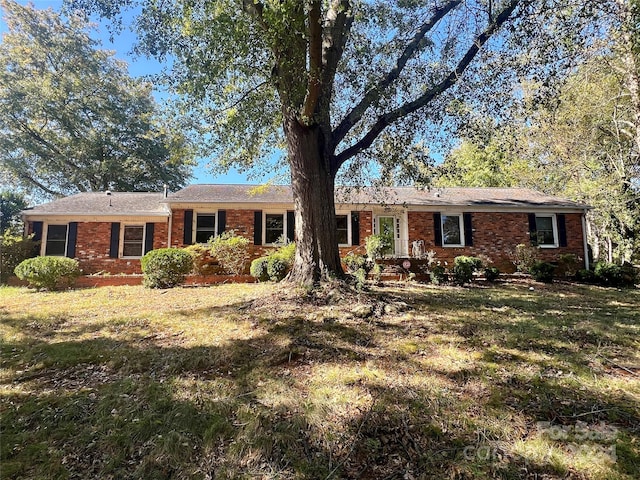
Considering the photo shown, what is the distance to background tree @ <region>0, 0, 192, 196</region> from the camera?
19469 mm

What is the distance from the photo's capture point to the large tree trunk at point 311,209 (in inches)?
249

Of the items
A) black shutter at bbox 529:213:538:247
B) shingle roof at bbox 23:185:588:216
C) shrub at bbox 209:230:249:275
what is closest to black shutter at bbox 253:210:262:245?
shingle roof at bbox 23:185:588:216

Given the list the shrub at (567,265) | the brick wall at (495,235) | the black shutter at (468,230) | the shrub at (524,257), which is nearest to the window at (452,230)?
the black shutter at (468,230)

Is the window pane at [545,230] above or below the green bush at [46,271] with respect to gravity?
above

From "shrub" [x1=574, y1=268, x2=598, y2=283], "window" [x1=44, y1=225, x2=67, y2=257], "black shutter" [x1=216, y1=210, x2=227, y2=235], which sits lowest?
"shrub" [x1=574, y1=268, x2=598, y2=283]

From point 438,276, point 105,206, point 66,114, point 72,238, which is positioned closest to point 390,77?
point 438,276

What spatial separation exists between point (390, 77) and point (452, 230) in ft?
29.1

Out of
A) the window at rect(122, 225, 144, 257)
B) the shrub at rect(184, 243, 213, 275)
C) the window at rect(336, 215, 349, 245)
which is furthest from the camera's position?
the window at rect(336, 215, 349, 245)

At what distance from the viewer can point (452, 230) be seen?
46.0 feet

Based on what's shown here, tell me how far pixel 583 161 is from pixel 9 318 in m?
19.7

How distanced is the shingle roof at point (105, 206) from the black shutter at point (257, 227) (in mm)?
3444

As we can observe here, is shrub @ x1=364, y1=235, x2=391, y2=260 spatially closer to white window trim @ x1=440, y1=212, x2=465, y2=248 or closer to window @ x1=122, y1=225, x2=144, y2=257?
white window trim @ x1=440, y1=212, x2=465, y2=248

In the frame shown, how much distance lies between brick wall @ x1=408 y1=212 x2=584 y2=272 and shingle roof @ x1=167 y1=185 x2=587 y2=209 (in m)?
0.56

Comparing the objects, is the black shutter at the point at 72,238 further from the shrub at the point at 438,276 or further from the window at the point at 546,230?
the window at the point at 546,230
